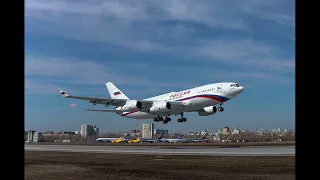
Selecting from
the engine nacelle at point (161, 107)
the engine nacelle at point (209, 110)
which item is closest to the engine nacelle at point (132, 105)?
the engine nacelle at point (161, 107)

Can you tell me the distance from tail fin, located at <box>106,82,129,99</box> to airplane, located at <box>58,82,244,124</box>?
571 inches

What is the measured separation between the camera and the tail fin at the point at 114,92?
258 feet

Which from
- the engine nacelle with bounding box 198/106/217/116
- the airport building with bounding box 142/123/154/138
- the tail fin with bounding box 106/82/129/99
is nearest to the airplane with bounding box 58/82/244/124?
the engine nacelle with bounding box 198/106/217/116

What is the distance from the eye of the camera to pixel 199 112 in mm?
60625

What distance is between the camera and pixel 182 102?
5559 centimetres

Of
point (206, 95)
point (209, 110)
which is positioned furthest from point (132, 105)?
point (209, 110)

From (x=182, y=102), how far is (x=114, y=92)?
93.0 ft

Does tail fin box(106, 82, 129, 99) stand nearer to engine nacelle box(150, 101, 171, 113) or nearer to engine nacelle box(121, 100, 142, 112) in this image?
engine nacelle box(121, 100, 142, 112)

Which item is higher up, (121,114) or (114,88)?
(114,88)
